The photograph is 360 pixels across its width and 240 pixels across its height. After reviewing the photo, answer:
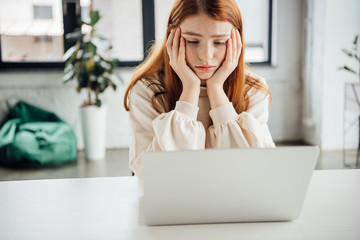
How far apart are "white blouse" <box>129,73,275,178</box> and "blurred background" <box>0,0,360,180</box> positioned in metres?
2.27

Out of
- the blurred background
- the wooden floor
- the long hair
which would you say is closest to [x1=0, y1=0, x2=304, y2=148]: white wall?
the blurred background

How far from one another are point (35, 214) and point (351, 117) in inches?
143

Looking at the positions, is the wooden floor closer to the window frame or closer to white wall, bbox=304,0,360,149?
white wall, bbox=304,0,360,149

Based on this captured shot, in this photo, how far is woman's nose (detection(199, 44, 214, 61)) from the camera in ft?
3.75

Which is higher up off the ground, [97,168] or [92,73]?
[92,73]

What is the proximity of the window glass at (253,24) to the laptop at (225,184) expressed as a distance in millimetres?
3500

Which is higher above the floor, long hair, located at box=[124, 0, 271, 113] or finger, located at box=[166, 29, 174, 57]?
finger, located at box=[166, 29, 174, 57]

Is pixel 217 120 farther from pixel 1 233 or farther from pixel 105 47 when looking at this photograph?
pixel 105 47

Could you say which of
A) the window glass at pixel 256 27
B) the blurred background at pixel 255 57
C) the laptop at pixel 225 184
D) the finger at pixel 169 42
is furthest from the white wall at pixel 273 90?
the laptop at pixel 225 184

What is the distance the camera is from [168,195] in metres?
0.70

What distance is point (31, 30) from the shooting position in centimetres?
398

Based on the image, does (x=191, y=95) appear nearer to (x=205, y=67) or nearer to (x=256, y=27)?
(x=205, y=67)

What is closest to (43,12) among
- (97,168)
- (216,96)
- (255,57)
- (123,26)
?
(123,26)

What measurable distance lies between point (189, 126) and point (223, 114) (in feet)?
0.44
